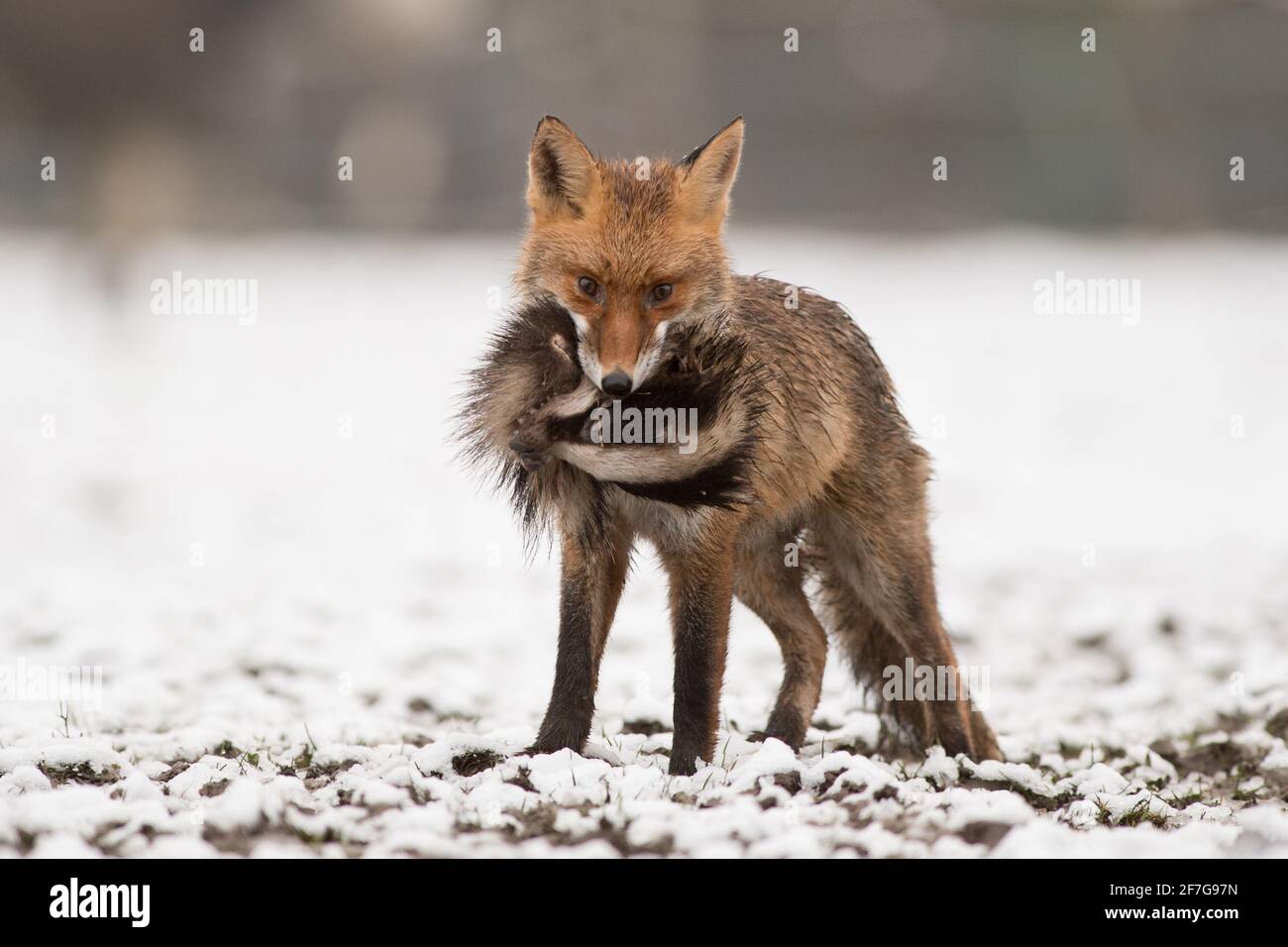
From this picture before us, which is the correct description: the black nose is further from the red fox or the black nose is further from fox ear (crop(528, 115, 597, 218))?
fox ear (crop(528, 115, 597, 218))

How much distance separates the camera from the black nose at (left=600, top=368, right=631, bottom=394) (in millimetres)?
4457

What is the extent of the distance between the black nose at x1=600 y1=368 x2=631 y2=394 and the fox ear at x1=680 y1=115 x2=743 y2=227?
1.06 meters

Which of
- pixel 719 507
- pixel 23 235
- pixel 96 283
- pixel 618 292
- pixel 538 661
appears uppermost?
pixel 23 235

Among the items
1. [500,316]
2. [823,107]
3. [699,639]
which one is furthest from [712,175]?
[823,107]

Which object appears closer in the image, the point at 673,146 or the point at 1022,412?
the point at 1022,412

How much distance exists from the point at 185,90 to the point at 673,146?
6852 mm

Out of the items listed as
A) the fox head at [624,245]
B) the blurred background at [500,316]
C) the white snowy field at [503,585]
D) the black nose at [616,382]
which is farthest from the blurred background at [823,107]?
the black nose at [616,382]

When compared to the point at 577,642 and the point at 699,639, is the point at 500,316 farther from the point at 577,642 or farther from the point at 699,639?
the point at 699,639

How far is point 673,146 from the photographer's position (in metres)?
19.0

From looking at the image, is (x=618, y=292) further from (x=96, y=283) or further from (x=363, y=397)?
(x=96, y=283)

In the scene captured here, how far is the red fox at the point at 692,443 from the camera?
15.6 ft

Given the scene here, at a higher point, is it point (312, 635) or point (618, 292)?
point (618, 292)

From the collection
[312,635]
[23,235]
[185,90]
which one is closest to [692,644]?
[312,635]

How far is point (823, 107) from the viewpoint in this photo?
2202cm
